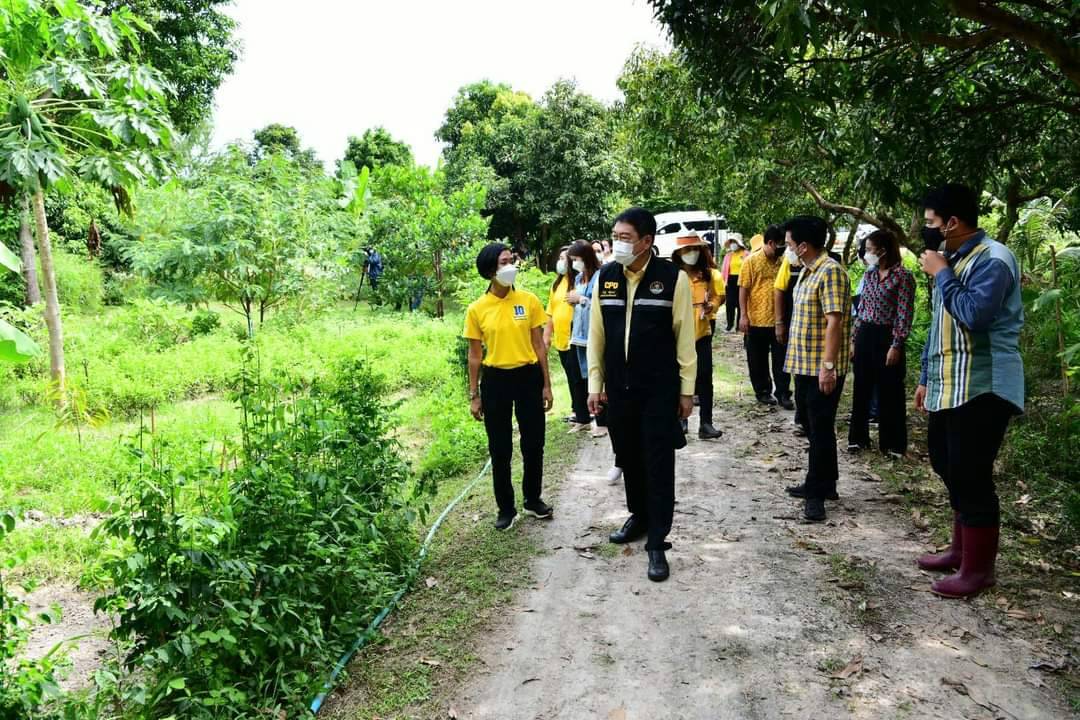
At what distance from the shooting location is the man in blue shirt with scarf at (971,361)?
3.53m

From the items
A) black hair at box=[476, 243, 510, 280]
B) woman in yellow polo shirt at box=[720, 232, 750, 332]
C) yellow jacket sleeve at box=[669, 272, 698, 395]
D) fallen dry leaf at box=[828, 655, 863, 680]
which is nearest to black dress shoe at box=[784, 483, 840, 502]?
yellow jacket sleeve at box=[669, 272, 698, 395]

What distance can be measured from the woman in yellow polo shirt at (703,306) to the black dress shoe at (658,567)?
2945 mm

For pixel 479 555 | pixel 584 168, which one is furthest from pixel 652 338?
pixel 584 168

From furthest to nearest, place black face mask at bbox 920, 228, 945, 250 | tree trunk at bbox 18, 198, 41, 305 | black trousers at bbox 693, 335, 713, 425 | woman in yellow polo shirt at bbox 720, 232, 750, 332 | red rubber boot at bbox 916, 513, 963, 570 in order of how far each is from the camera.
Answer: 1. woman in yellow polo shirt at bbox 720, 232, 750, 332
2. tree trunk at bbox 18, 198, 41, 305
3. black trousers at bbox 693, 335, 713, 425
4. red rubber boot at bbox 916, 513, 963, 570
5. black face mask at bbox 920, 228, 945, 250

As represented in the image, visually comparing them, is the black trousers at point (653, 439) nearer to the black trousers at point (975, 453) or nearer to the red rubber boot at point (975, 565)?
the black trousers at point (975, 453)

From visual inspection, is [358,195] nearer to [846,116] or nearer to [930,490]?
[846,116]

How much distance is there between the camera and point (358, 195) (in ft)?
65.2

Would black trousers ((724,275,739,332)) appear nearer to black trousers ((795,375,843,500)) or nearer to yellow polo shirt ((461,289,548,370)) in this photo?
black trousers ((795,375,843,500))

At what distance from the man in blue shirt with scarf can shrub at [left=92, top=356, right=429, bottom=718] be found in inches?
120

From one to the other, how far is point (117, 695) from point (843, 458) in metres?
5.35

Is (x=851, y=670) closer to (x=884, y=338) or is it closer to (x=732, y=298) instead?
(x=884, y=338)

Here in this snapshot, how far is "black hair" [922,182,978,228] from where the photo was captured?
372 centimetres

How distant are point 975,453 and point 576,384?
4474 mm

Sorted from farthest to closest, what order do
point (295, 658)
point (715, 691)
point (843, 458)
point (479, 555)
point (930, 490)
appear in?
point (843, 458) < point (930, 490) < point (479, 555) < point (295, 658) < point (715, 691)
